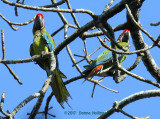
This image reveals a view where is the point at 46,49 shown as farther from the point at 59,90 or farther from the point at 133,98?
the point at 133,98

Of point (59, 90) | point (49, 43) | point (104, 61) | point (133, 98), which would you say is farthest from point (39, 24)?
point (133, 98)

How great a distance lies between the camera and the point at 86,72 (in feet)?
13.7

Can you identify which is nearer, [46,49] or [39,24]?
[46,49]

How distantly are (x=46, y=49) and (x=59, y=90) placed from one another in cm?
87

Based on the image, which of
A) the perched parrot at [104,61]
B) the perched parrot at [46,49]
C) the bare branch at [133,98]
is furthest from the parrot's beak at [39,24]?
the bare branch at [133,98]

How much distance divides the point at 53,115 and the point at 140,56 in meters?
1.19

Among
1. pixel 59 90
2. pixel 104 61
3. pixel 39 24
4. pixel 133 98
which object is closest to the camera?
pixel 133 98

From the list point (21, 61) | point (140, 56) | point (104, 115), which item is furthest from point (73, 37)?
point (140, 56)

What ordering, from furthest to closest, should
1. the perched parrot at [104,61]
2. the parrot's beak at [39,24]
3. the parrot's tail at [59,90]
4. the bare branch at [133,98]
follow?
the parrot's beak at [39,24]
the perched parrot at [104,61]
the parrot's tail at [59,90]
the bare branch at [133,98]

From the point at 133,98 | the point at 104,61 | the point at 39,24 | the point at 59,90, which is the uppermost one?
the point at 39,24

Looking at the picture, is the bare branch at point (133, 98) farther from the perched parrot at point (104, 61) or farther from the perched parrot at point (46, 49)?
the perched parrot at point (46, 49)

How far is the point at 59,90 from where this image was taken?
13.8 feet

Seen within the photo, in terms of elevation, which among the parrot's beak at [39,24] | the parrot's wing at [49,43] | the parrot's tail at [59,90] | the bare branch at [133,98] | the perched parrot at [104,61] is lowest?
the bare branch at [133,98]

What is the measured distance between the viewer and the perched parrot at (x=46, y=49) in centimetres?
415
